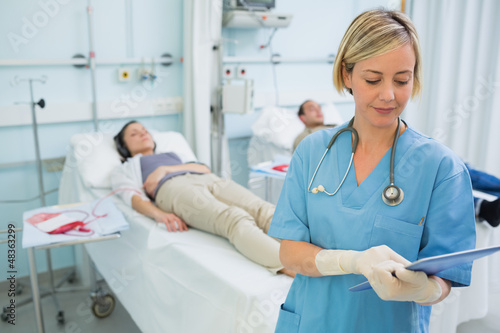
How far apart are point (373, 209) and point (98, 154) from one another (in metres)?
2.17

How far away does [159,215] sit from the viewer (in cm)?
218

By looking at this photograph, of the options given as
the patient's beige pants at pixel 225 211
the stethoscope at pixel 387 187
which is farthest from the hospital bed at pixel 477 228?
the stethoscope at pixel 387 187

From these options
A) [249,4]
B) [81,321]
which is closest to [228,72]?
[249,4]

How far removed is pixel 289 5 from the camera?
3816 millimetres

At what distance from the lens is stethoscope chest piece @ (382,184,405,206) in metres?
0.95

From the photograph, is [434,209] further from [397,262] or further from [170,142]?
[170,142]

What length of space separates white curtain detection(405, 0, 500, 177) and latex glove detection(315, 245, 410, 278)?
96.8 inches

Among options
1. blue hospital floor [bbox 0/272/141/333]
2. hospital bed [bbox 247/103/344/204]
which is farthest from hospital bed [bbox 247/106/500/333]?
blue hospital floor [bbox 0/272/141/333]

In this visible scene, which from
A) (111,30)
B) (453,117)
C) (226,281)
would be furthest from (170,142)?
(453,117)

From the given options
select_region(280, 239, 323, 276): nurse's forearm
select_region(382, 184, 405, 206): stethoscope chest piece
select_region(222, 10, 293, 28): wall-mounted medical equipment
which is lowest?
select_region(280, 239, 323, 276): nurse's forearm

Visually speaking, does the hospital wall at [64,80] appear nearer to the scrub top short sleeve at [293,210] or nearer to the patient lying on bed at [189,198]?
the patient lying on bed at [189,198]

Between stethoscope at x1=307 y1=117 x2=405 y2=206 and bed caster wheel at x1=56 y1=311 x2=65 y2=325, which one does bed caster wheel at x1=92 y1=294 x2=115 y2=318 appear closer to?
bed caster wheel at x1=56 y1=311 x2=65 y2=325

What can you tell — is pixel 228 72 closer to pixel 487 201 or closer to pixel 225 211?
pixel 225 211

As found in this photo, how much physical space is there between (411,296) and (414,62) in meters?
0.49
